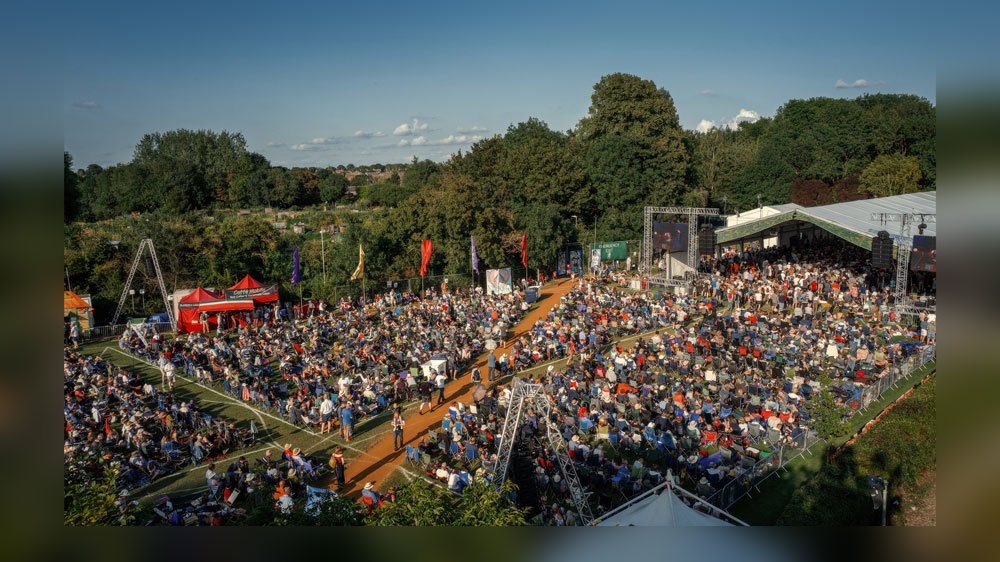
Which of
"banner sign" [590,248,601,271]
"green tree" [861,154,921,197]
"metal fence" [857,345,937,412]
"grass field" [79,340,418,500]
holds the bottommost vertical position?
"grass field" [79,340,418,500]

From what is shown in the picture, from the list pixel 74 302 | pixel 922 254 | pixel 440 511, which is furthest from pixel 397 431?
pixel 922 254

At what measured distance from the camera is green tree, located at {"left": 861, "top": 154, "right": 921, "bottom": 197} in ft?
141

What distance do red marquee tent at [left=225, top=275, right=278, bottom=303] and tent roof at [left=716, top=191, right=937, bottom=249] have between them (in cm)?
1637

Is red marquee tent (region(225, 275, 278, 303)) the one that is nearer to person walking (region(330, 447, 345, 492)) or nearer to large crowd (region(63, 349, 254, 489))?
large crowd (region(63, 349, 254, 489))

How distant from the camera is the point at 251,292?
23188 millimetres

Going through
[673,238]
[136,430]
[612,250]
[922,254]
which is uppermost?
[673,238]

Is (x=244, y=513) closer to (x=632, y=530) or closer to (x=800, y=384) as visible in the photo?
(x=632, y=530)

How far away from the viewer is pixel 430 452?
42.2 ft

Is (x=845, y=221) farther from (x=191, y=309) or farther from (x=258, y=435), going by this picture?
(x=191, y=309)

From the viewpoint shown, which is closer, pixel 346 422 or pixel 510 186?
pixel 346 422

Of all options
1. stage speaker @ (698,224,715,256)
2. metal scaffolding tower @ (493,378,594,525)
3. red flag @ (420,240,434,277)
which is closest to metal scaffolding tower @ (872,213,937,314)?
stage speaker @ (698,224,715,256)

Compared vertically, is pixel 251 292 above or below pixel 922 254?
below

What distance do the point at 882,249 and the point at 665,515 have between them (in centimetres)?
1601

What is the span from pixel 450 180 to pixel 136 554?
1039 inches
